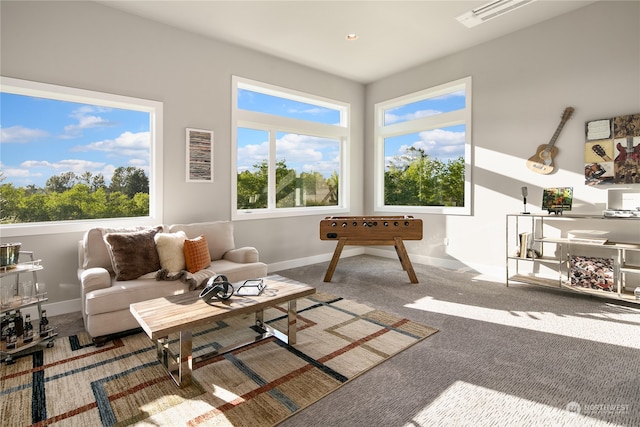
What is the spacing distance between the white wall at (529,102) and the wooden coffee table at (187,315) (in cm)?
322

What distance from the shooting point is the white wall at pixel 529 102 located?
357 centimetres

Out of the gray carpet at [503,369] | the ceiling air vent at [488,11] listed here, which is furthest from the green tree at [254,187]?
the ceiling air vent at [488,11]

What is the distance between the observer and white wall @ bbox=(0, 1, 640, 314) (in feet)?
10.7

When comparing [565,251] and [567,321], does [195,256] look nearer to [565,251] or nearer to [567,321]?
[567,321]

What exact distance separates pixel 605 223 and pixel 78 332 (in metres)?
5.26

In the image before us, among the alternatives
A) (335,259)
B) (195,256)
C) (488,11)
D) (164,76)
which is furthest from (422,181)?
(164,76)

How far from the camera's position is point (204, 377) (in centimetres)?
208

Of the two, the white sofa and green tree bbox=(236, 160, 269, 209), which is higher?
green tree bbox=(236, 160, 269, 209)

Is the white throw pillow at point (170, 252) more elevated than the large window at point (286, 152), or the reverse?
the large window at point (286, 152)

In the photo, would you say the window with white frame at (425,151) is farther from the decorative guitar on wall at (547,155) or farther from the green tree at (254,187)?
the green tree at (254,187)

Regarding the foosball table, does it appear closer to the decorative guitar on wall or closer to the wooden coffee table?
the decorative guitar on wall

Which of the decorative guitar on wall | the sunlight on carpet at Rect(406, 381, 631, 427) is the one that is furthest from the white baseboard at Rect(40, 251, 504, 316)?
the sunlight on carpet at Rect(406, 381, 631, 427)

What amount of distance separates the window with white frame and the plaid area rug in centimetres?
285

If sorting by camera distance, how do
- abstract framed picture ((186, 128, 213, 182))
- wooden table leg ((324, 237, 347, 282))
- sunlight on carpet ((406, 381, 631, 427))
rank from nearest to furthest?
sunlight on carpet ((406, 381, 631, 427)) < abstract framed picture ((186, 128, 213, 182)) < wooden table leg ((324, 237, 347, 282))
